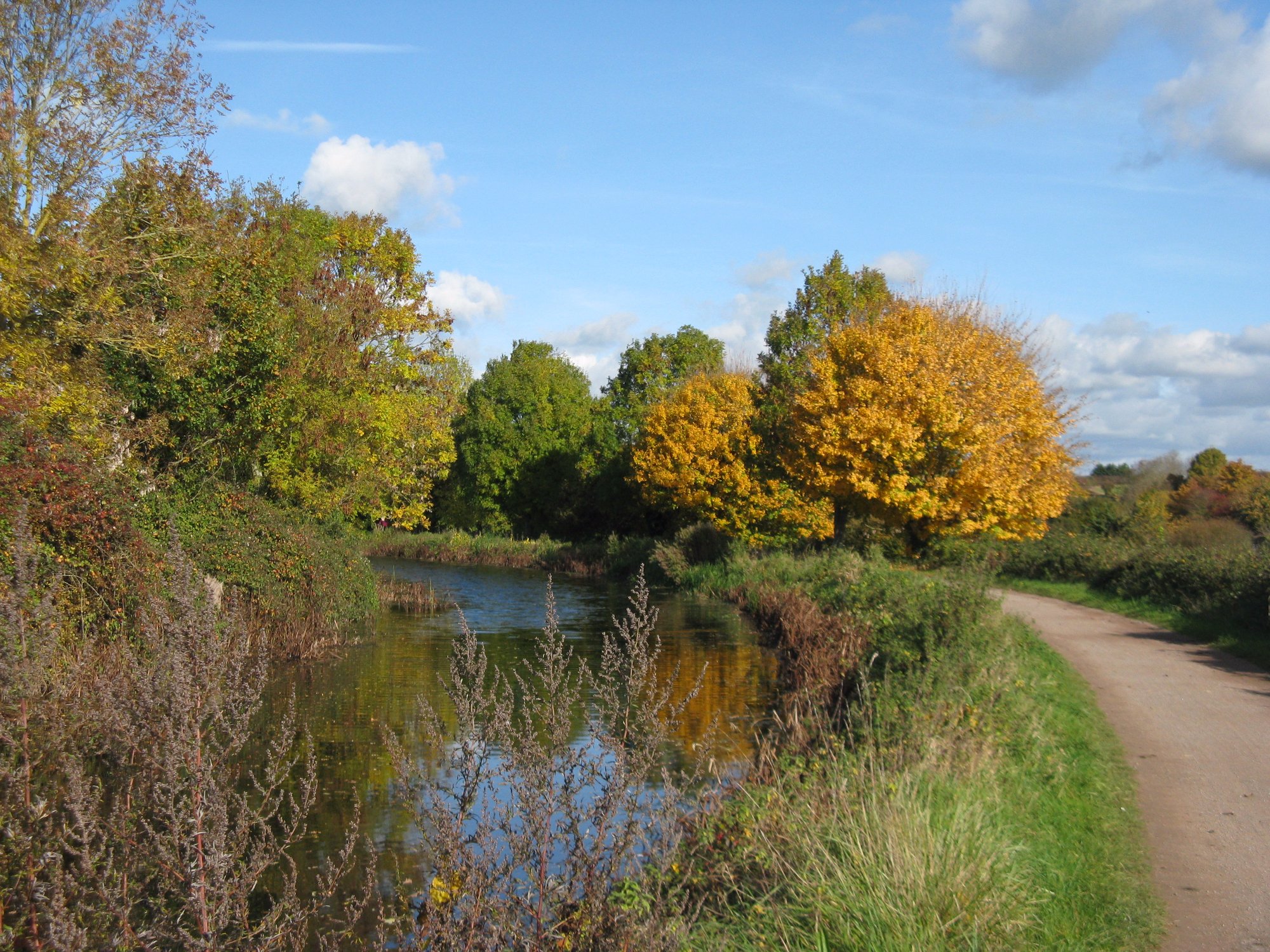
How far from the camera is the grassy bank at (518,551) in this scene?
40406 millimetres

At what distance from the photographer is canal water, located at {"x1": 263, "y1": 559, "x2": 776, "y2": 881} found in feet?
29.5

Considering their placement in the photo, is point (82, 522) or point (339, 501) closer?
point (82, 522)

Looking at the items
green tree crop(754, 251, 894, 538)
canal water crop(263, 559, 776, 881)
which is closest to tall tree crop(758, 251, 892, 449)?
green tree crop(754, 251, 894, 538)

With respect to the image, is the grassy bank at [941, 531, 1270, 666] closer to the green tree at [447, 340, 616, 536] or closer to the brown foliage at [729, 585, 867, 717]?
the brown foliage at [729, 585, 867, 717]

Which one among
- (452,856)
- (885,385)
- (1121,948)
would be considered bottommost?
(1121,948)

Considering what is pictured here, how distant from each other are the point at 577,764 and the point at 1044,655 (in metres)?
10.7

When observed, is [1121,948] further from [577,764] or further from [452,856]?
Result: [452,856]

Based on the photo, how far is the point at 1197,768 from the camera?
8.98m

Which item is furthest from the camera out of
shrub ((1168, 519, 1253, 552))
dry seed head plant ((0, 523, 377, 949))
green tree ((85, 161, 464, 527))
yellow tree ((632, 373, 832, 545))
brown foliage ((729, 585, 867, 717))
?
yellow tree ((632, 373, 832, 545))

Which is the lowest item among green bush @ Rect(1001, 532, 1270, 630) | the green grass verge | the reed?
the reed

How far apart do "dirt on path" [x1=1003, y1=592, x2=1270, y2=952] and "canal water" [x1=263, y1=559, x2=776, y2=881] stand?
3262 mm

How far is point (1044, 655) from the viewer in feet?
45.0

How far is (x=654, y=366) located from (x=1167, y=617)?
1320 inches

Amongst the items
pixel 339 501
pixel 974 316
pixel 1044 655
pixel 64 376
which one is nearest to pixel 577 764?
pixel 1044 655
